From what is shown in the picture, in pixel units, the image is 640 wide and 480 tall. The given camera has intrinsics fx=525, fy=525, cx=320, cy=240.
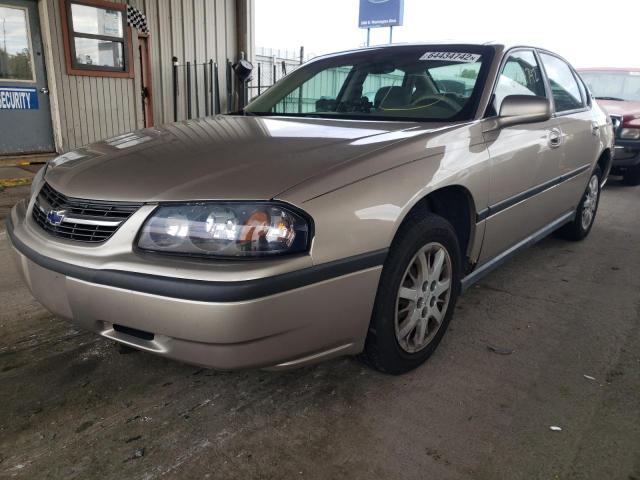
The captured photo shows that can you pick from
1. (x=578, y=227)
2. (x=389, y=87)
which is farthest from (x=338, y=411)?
(x=578, y=227)

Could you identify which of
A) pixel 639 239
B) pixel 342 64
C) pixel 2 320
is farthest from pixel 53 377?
pixel 639 239

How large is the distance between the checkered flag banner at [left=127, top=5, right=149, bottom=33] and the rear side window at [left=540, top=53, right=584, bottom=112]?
696cm

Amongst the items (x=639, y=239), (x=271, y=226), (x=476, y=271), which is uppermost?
(x=271, y=226)

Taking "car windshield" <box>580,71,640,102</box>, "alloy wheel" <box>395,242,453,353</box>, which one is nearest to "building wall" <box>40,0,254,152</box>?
"car windshield" <box>580,71,640,102</box>

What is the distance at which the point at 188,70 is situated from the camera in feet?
31.3

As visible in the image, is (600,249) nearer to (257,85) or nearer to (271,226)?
(271,226)

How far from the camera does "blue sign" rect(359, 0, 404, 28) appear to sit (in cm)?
1889

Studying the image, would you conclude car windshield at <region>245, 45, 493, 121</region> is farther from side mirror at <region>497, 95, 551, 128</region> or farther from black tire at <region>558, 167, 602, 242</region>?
black tire at <region>558, 167, 602, 242</region>

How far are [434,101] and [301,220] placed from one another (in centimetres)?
141

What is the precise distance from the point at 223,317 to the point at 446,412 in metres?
1.05

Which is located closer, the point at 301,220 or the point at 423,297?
the point at 301,220

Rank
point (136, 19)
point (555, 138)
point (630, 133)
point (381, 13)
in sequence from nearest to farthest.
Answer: point (555, 138) → point (630, 133) → point (136, 19) → point (381, 13)

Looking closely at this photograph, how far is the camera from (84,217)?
6.24ft

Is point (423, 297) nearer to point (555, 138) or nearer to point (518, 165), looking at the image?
point (518, 165)
